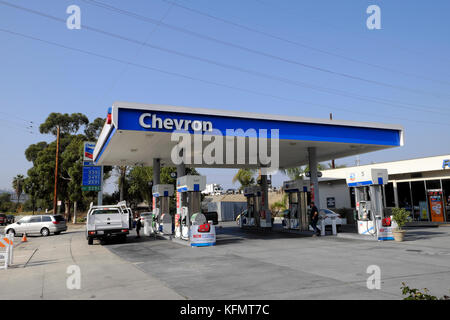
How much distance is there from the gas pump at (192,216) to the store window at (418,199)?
17.6 m

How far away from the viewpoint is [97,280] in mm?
8031

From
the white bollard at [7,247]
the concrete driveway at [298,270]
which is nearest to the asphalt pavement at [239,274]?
the concrete driveway at [298,270]

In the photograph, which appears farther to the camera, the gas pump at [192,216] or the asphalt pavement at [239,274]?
the gas pump at [192,216]

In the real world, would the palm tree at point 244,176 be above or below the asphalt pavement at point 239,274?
above

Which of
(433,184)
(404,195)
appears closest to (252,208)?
(404,195)

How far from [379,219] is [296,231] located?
6113mm

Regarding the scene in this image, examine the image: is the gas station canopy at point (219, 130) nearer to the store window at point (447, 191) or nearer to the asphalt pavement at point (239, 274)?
the asphalt pavement at point (239, 274)

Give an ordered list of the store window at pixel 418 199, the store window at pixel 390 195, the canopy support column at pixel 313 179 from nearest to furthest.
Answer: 1. the canopy support column at pixel 313 179
2. the store window at pixel 418 199
3. the store window at pixel 390 195

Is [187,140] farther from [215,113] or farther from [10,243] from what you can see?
[10,243]

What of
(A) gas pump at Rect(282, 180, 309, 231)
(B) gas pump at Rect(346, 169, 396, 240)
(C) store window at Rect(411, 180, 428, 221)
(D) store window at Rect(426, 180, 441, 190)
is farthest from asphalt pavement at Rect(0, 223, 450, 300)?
(C) store window at Rect(411, 180, 428, 221)

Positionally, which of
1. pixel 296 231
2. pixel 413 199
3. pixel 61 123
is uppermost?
pixel 61 123

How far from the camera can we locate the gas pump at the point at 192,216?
49.3ft

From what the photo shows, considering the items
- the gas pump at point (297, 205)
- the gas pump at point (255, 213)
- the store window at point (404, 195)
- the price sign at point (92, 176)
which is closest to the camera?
the gas pump at point (297, 205)
